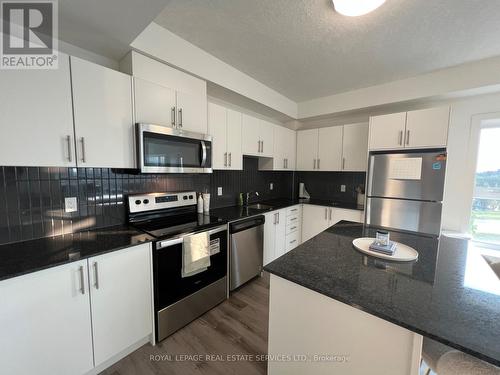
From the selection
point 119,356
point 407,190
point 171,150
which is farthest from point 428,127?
point 119,356

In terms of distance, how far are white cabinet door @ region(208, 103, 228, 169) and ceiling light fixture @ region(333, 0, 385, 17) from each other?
54.6 inches

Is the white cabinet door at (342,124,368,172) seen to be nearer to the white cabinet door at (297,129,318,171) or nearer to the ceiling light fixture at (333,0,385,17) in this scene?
the white cabinet door at (297,129,318,171)

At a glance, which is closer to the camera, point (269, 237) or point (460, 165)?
point (460, 165)

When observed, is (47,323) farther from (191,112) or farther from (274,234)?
(274,234)

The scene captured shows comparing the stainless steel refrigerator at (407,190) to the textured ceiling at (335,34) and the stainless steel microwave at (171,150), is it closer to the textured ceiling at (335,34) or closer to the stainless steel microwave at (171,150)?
the textured ceiling at (335,34)

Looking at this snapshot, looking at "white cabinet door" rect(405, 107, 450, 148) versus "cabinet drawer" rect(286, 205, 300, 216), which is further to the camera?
"cabinet drawer" rect(286, 205, 300, 216)

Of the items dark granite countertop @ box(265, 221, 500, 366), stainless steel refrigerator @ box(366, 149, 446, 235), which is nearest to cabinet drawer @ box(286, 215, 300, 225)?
stainless steel refrigerator @ box(366, 149, 446, 235)

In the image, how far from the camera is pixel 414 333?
2.41 feet

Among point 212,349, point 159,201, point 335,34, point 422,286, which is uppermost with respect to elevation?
point 335,34

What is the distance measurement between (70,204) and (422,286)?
2299 millimetres

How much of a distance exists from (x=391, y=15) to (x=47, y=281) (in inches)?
113

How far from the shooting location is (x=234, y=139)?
2.52 meters

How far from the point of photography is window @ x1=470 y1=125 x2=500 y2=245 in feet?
8.13

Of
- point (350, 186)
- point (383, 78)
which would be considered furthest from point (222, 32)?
point (350, 186)
